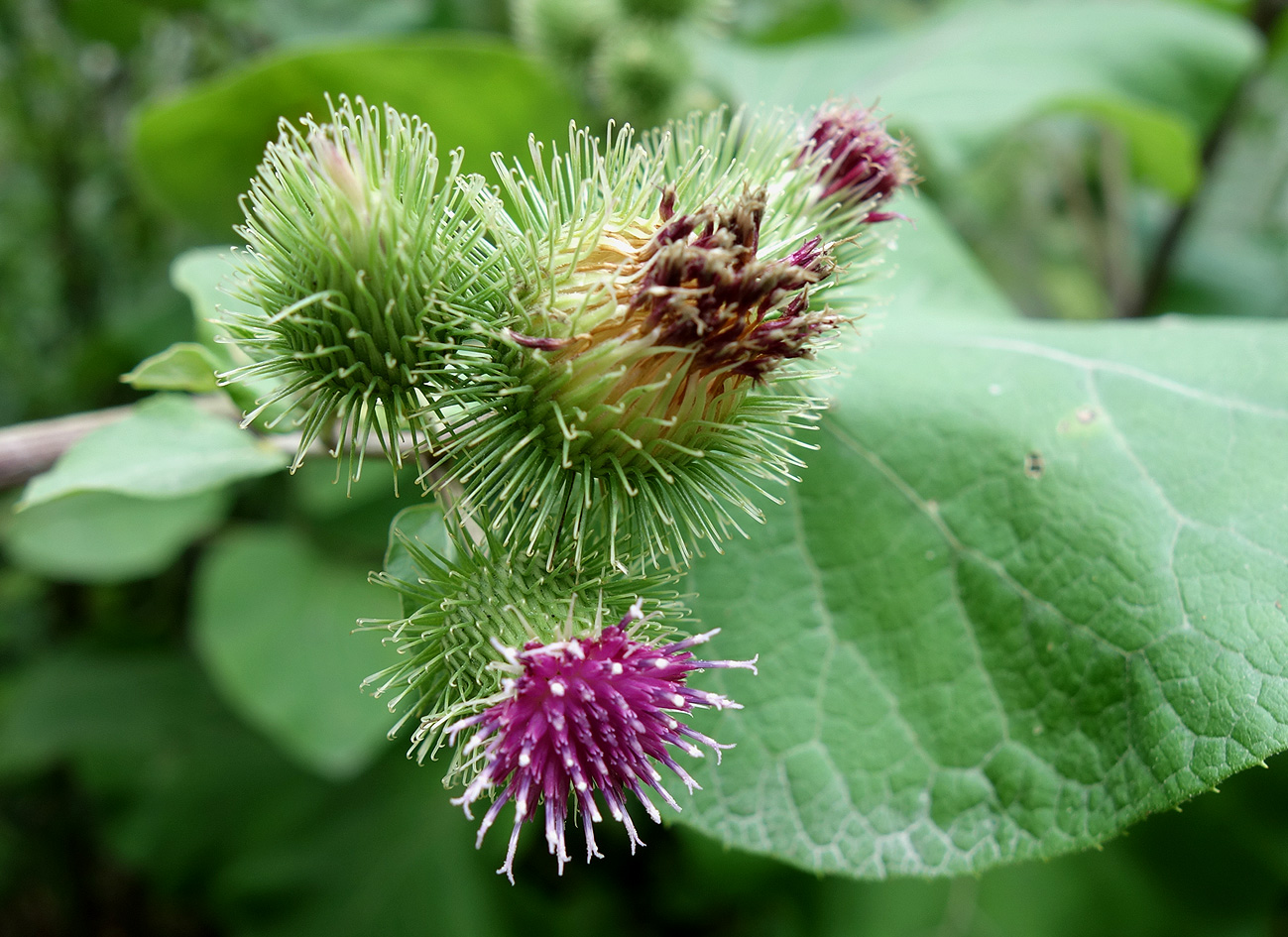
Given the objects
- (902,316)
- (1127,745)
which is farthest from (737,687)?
(902,316)

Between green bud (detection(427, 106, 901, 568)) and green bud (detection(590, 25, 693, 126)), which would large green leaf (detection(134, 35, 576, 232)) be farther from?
green bud (detection(427, 106, 901, 568))

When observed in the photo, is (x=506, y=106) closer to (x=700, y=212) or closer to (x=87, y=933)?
(x=700, y=212)

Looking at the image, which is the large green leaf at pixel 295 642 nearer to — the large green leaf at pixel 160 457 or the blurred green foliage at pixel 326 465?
the blurred green foliage at pixel 326 465

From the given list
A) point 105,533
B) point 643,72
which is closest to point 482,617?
point 643,72

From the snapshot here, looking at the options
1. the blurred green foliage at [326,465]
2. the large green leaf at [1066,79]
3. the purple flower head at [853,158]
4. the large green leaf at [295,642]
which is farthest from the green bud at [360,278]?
the large green leaf at [1066,79]

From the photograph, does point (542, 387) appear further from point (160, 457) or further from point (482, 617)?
point (160, 457)
